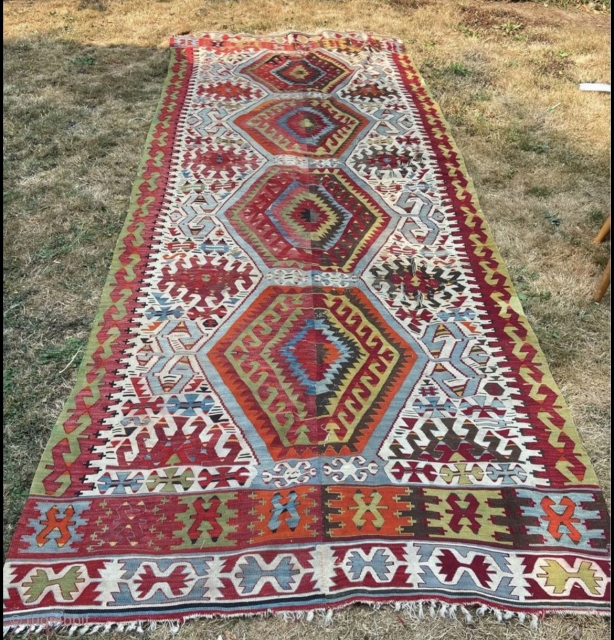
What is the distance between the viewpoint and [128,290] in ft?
10.4

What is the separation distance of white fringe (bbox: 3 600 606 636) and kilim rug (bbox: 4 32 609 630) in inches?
0.4

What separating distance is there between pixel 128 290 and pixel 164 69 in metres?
2.68

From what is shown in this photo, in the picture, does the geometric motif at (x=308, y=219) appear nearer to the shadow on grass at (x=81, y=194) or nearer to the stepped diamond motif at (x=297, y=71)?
the shadow on grass at (x=81, y=194)

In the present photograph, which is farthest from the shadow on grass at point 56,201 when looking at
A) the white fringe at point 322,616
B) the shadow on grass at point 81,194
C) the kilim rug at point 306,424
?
the white fringe at point 322,616

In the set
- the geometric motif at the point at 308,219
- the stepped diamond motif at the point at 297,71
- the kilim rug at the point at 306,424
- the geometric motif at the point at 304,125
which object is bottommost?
the kilim rug at the point at 306,424

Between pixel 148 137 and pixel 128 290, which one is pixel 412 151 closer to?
pixel 148 137

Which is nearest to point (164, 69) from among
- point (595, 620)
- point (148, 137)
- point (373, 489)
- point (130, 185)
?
point (148, 137)

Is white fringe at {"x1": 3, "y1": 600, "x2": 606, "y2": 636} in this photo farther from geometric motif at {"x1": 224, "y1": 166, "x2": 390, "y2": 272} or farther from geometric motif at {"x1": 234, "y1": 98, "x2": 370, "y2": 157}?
geometric motif at {"x1": 234, "y1": 98, "x2": 370, "y2": 157}

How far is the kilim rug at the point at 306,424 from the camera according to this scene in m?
2.12

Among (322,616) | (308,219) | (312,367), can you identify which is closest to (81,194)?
(308,219)

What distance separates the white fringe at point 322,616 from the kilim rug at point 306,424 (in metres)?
0.01

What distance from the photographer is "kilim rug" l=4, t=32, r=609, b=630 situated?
2115mm

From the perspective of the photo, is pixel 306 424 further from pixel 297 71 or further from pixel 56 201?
pixel 297 71

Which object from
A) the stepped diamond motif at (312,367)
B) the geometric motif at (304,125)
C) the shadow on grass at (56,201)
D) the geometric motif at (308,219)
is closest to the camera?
the stepped diamond motif at (312,367)
